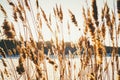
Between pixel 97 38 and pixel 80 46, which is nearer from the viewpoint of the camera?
pixel 97 38

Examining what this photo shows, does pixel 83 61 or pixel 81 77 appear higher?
pixel 83 61

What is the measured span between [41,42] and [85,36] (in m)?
0.49

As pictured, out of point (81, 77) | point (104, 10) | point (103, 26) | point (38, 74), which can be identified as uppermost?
point (104, 10)

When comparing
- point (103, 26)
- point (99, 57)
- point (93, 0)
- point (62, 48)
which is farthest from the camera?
point (62, 48)

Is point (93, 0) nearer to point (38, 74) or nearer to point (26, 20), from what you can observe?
point (38, 74)

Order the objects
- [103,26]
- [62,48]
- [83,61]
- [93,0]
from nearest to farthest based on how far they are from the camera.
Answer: [93,0]
[103,26]
[83,61]
[62,48]

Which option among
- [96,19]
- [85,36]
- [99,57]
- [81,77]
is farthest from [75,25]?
[99,57]

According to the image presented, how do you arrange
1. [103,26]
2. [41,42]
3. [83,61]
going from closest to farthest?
[103,26] < [83,61] < [41,42]

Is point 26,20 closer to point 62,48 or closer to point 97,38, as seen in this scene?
point 62,48

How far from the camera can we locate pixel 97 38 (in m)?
1.51

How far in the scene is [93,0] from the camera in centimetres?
164

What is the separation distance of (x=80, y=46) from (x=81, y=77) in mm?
376

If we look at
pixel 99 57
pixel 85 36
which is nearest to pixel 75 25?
pixel 85 36

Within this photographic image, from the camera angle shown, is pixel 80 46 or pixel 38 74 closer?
pixel 38 74
